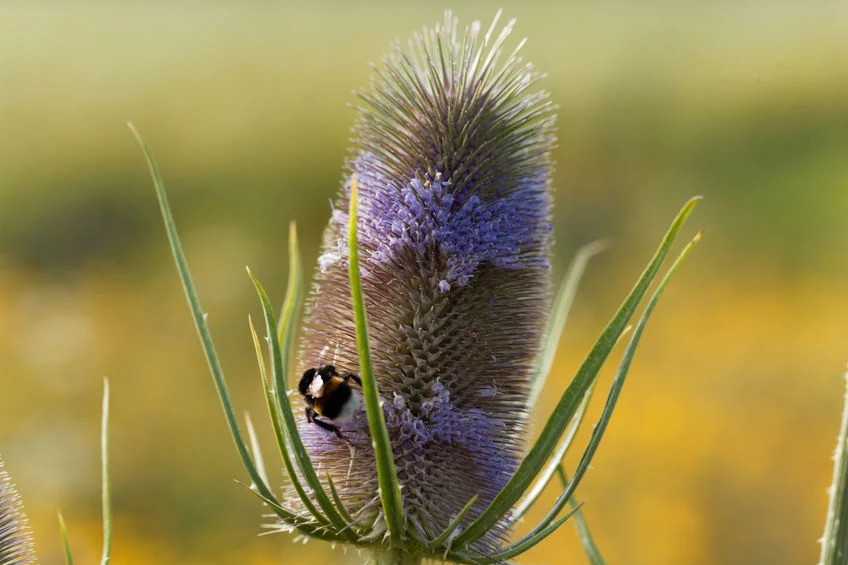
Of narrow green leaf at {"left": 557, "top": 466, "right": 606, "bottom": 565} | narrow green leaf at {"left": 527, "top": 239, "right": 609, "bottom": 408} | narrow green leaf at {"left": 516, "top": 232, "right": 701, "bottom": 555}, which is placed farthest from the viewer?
narrow green leaf at {"left": 527, "top": 239, "right": 609, "bottom": 408}

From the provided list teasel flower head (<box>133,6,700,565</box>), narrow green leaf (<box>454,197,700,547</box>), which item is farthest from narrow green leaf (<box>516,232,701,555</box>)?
narrow green leaf (<box>454,197,700,547</box>)

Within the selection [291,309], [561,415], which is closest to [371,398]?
[561,415]

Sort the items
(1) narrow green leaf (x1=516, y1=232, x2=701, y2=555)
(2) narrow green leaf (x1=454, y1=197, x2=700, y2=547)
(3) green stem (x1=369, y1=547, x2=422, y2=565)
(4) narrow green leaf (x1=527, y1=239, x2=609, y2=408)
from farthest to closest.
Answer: (4) narrow green leaf (x1=527, y1=239, x2=609, y2=408), (3) green stem (x1=369, y1=547, x2=422, y2=565), (1) narrow green leaf (x1=516, y1=232, x2=701, y2=555), (2) narrow green leaf (x1=454, y1=197, x2=700, y2=547)

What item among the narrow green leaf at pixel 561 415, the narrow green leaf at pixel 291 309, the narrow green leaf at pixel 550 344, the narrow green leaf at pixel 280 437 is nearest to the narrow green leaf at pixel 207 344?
the narrow green leaf at pixel 280 437

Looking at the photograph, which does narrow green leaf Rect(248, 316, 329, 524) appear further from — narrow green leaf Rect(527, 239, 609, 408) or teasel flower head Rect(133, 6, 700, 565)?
narrow green leaf Rect(527, 239, 609, 408)

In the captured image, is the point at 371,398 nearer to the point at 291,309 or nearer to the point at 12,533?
the point at 291,309

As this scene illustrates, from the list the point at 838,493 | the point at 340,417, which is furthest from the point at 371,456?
the point at 838,493
